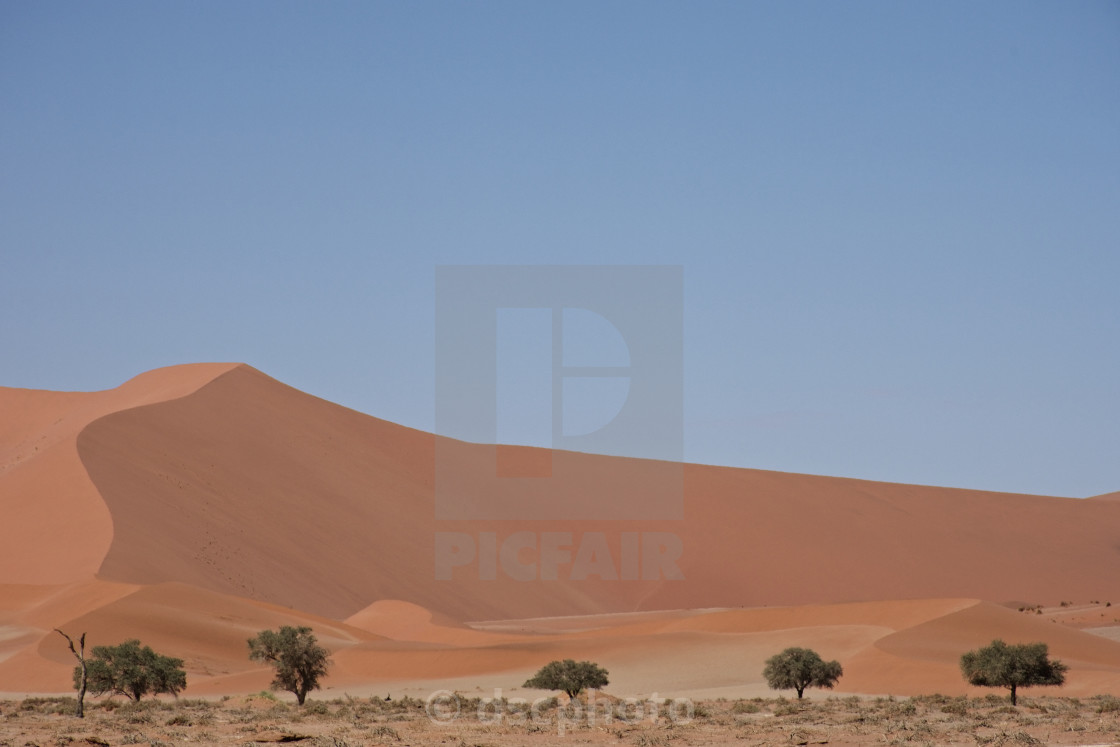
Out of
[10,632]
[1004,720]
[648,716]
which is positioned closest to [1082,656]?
[1004,720]

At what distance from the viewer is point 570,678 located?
2997 centimetres

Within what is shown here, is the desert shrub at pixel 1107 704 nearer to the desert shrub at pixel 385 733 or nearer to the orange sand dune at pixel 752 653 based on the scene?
the orange sand dune at pixel 752 653

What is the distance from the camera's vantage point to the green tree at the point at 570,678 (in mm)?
29906

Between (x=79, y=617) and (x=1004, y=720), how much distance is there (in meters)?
27.0

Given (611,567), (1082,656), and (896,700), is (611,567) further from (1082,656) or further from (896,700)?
(896,700)

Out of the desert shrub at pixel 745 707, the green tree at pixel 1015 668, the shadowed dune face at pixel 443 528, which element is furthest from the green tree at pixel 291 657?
the green tree at pixel 1015 668

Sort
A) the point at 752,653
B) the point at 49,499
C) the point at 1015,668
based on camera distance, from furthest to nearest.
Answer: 1. the point at 49,499
2. the point at 752,653
3. the point at 1015,668

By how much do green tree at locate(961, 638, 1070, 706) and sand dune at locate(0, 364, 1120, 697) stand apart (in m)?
1.87

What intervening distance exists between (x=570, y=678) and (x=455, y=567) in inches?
1251

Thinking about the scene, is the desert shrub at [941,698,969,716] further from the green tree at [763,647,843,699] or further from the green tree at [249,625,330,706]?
the green tree at [249,625,330,706]

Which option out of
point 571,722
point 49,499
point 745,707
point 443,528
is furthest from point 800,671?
point 443,528

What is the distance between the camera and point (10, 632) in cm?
3675
